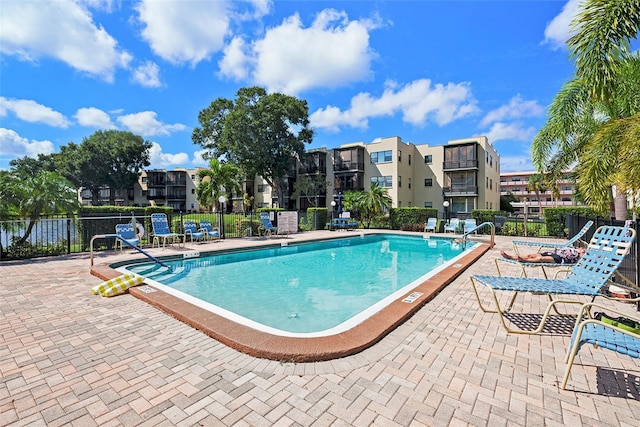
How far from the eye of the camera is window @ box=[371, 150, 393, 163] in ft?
107

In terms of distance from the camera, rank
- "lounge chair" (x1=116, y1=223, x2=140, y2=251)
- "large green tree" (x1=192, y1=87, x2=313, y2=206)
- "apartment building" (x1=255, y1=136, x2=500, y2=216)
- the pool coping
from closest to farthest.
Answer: the pool coping
"lounge chair" (x1=116, y1=223, x2=140, y2=251)
"apartment building" (x1=255, y1=136, x2=500, y2=216)
"large green tree" (x1=192, y1=87, x2=313, y2=206)

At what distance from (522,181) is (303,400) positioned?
78150 millimetres

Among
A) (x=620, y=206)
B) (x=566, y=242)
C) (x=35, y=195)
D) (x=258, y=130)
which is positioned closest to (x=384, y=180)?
(x=258, y=130)

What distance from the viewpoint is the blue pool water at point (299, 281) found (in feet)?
16.4

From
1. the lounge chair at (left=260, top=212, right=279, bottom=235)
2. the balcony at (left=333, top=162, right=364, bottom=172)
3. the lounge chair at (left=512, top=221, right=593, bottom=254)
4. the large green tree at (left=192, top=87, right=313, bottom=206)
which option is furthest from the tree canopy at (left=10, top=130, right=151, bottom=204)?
the lounge chair at (left=512, top=221, right=593, bottom=254)

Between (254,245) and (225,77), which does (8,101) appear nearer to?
(225,77)

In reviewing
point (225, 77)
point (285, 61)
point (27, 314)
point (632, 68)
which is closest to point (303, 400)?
point (27, 314)

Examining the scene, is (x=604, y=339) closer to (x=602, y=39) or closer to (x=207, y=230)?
(x=602, y=39)

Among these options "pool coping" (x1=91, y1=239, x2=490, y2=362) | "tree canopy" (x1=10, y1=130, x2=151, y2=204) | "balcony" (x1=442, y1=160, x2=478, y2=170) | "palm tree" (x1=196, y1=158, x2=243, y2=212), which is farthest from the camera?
"tree canopy" (x1=10, y1=130, x2=151, y2=204)

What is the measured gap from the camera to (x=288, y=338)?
3.27m

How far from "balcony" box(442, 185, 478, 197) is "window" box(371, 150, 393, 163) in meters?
6.76

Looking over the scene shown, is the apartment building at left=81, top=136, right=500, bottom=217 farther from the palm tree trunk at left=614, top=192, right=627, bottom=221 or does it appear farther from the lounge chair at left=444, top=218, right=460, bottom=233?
the palm tree trunk at left=614, top=192, right=627, bottom=221

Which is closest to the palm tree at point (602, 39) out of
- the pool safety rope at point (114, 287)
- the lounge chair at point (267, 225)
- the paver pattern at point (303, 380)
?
the paver pattern at point (303, 380)

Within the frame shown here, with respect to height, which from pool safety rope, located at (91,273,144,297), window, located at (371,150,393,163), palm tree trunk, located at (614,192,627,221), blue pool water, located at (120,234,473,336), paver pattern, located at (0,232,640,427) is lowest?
blue pool water, located at (120,234,473,336)
